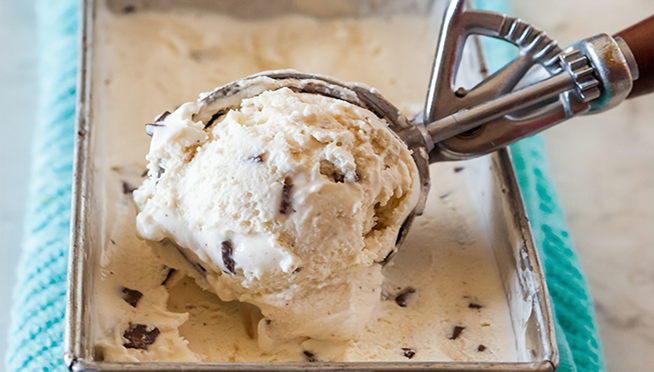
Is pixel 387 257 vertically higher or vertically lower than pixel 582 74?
lower

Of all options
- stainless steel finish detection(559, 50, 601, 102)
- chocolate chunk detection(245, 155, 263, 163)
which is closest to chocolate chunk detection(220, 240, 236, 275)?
chocolate chunk detection(245, 155, 263, 163)

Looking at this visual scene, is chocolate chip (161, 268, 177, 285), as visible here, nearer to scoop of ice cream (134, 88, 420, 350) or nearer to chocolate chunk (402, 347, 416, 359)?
scoop of ice cream (134, 88, 420, 350)

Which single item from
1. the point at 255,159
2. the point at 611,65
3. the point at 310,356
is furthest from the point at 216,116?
the point at 611,65

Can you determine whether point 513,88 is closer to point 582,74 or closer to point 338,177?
point 582,74

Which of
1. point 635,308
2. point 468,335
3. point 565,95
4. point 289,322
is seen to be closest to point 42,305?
point 289,322

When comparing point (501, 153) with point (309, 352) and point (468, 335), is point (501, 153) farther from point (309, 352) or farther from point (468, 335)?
point (309, 352)

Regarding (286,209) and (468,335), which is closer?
(286,209)
